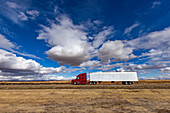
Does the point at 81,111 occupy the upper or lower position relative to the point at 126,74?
lower

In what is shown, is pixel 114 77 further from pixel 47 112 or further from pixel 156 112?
pixel 47 112

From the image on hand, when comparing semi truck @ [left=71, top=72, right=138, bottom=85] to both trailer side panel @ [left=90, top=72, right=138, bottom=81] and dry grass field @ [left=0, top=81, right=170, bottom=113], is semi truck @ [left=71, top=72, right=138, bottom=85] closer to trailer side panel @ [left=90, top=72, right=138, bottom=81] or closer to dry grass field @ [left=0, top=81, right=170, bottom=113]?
trailer side panel @ [left=90, top=72, right=138, bottom=81]

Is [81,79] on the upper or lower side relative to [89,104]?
upper

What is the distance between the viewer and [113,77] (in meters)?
36.2

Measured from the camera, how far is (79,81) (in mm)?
35219

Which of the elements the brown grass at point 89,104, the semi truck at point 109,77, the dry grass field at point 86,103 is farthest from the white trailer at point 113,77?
the brown grass at point 89,104

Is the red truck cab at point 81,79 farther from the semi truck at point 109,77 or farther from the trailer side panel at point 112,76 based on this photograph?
the trailer side panel at point 112,76

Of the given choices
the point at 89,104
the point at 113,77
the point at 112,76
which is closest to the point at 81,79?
the point at 112,76

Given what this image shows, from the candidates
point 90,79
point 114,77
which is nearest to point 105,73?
point 114,77

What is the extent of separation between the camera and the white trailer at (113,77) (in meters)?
36.1

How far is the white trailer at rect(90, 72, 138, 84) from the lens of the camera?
3609cm

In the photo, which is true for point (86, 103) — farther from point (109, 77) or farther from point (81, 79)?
point (109, 77)

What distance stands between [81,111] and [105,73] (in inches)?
1207

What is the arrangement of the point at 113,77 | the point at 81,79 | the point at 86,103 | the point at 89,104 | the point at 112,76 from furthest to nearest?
the point at 112,76, the point at 113,77, the point at 81,79, the point at 86,103, the point at 89,104
